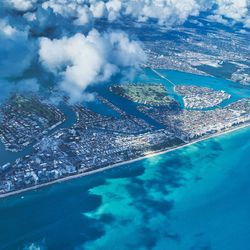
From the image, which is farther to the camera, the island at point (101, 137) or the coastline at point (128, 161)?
the island at point (101, 137)

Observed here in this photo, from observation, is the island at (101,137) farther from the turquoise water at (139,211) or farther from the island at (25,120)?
the turquoise water at (139,211)

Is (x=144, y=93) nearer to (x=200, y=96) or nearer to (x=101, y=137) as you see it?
(x=200, y=96)

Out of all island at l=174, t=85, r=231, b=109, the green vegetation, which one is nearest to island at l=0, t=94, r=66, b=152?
the green vegetation

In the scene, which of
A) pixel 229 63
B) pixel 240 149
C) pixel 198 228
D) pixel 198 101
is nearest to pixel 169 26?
pixel 229 63

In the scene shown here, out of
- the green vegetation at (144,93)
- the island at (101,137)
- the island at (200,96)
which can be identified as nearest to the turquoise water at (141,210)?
the island at (101,137)

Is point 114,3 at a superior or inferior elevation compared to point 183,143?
superior

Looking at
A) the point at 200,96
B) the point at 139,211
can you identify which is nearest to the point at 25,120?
the point at 139,211

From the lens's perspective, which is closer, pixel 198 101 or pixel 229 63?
pixel 198 101

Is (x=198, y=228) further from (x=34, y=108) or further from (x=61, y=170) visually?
(x=34, y=108)

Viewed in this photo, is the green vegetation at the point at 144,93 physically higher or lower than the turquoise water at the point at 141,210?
higher
